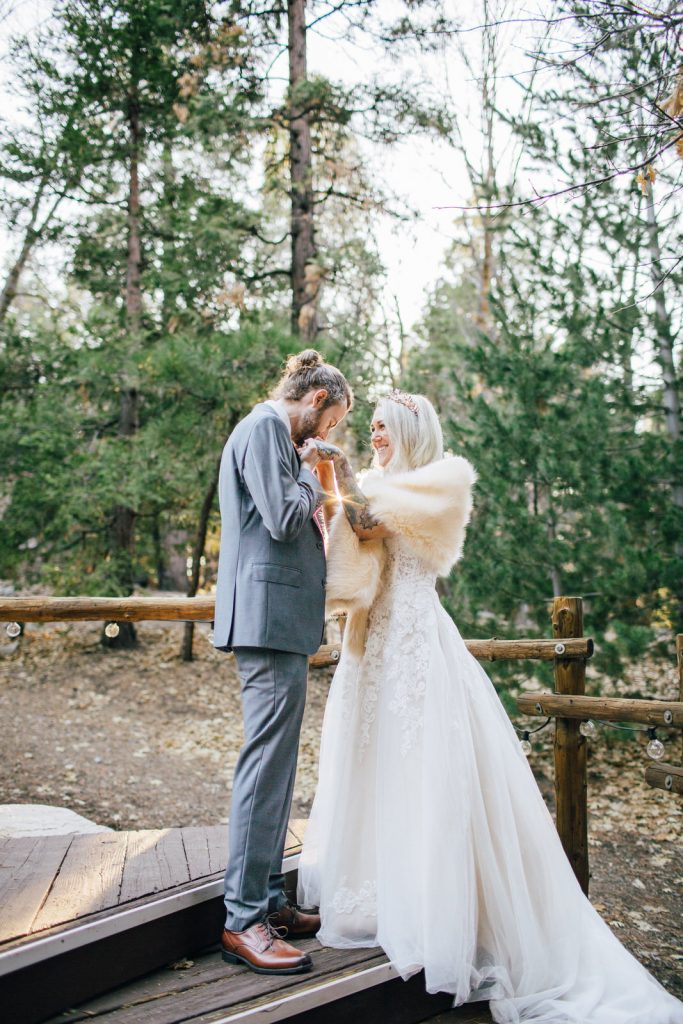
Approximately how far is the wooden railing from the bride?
3.28ft

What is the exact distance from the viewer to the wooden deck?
7.84 feet

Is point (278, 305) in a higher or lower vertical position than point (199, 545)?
higher

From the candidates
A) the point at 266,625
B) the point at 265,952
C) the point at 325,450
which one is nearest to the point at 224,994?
the point at 265,952

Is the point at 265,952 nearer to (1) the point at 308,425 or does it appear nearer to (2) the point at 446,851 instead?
(2) the point at 446,851

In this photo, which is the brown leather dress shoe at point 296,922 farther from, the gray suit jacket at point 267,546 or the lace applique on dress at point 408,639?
the gray suit jacket at point 267,546

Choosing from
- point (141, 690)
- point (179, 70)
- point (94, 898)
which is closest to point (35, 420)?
point (141, 690)

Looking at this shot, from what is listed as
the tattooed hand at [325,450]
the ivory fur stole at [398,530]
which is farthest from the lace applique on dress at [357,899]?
the tattooed hand at [325,450]

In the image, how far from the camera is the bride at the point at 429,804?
2641 mm

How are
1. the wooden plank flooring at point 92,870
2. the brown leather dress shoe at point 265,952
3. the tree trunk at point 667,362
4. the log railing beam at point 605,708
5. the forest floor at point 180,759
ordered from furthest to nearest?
the tree trunk at point 667,362, the forest floor at point 180,759, the log railing beam at point 605,708, the wooden plank flooring at point 92,870, the brown leather dress shoe at point 265,952

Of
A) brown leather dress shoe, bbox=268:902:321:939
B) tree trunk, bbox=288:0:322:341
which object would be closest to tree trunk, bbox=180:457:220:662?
tree trunk, bbox=288:0:322:341

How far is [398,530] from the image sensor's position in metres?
3.05

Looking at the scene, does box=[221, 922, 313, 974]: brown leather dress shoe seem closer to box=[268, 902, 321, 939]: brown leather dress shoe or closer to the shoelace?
the shoelace

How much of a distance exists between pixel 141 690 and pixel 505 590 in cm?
489

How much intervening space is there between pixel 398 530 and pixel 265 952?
1546 millimetres
